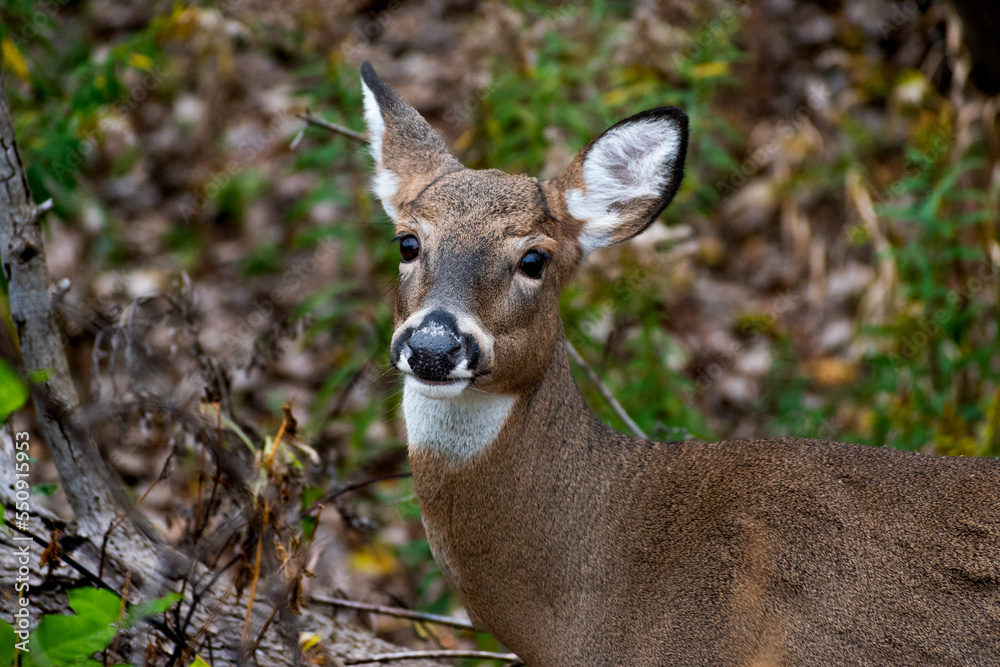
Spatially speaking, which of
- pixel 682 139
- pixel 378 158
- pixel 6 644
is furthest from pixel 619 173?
pixel 6 644

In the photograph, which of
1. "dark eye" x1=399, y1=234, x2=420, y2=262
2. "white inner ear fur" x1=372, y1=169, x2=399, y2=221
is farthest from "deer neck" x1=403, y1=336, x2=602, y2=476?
"white inner ear fur" x1=372, y1=169, x2=399, y2=221

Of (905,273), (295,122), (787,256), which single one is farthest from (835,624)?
(295,122)

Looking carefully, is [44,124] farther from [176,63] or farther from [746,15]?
[746,15]

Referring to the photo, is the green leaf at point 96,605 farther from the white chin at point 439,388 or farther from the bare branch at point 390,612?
the bare branch at point 390,612

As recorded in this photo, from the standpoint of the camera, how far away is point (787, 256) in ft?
24.1

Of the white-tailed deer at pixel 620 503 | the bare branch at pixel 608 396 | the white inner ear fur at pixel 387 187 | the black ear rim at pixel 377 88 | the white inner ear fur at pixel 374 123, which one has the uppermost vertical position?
the black ear rim at pixel 377 88

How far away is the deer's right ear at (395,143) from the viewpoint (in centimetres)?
340

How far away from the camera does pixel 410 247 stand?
3033 mm

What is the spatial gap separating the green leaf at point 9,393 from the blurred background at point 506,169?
1.58 ft

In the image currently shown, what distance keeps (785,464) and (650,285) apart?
180 cm

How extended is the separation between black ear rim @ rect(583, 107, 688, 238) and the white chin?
92cm

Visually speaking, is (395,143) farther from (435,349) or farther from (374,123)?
(435,349)

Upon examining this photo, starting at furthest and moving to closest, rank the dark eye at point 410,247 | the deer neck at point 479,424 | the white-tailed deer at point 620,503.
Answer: the dark eye at point 410,247
the deer neck at point 479,424
the white-tailed deer at point 620,503

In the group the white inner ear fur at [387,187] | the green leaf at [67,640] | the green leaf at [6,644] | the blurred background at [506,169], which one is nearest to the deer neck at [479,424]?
the blurred background at [506,169]
